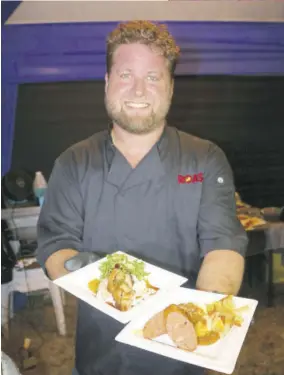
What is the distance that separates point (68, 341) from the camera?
8.21 ft

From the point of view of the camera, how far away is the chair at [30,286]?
2.53m

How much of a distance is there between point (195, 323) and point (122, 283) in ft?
0.68

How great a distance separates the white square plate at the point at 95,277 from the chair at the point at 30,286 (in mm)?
1472

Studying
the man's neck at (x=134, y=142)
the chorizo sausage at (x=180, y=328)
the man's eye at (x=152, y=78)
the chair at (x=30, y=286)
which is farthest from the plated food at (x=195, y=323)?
the chair at (x=30, y=286)

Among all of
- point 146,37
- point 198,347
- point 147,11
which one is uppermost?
point 147,11

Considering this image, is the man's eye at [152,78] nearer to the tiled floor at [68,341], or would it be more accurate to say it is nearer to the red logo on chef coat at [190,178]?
the red logo on chef coat at [190,178]

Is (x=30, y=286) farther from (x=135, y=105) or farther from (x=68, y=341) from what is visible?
(x=135, y=105)

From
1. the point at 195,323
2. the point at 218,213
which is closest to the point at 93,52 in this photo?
the point at 218,213

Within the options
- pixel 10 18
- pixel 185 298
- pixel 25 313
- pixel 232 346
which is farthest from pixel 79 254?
pixel 25 313

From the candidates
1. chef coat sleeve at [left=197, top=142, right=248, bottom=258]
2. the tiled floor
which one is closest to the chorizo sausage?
chef coat sleeve at [left=197, top=142, right=248, bottom=258]

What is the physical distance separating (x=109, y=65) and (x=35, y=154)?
4.74ft

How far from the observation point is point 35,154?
2.61 m

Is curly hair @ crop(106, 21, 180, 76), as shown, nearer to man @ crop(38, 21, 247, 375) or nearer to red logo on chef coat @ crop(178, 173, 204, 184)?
man @ crop(38, 21, 247, 375)

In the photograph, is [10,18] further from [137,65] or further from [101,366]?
[101,366]
